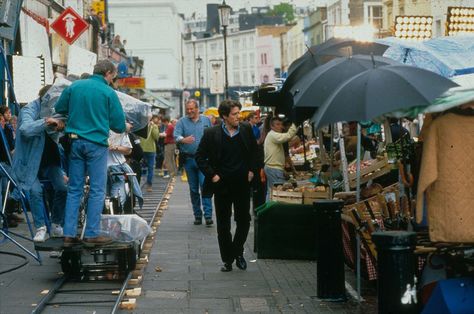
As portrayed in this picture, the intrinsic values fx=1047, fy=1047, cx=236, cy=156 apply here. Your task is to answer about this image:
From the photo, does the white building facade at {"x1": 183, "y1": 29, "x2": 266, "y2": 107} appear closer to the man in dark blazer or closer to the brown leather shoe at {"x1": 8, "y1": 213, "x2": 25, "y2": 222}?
the brown leather shoe at {"x1": 8, "y1": 213, "x2": 25, "y2": 222}

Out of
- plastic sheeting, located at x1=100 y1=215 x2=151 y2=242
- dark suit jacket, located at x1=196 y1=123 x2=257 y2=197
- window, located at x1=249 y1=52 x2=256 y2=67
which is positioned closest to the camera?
plastic sheeting, located at x1=100 y1=215 x2=151 y2=242

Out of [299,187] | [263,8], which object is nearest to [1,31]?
[299,187]

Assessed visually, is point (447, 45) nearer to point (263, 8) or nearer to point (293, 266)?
point (293, 266)

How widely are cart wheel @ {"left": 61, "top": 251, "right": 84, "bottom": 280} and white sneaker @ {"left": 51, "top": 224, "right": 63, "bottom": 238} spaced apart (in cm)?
37

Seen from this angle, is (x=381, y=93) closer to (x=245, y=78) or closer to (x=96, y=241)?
(x=96, y=241)

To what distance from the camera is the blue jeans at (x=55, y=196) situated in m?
11.9

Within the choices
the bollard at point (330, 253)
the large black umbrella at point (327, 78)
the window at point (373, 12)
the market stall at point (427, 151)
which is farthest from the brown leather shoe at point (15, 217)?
the window at point (373, 12)

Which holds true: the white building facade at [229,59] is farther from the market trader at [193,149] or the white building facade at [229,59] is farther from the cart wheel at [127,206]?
the cart wheel at [127,206]

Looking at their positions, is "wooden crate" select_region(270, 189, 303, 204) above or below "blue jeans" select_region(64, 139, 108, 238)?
below

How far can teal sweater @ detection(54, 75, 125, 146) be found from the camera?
10.8 m

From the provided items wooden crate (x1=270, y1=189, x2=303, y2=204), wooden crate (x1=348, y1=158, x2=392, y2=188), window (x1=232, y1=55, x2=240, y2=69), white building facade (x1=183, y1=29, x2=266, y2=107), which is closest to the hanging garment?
wooden crate (x1=348, y1=158, x2=392, y2=188)

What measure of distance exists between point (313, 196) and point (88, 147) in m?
3.18

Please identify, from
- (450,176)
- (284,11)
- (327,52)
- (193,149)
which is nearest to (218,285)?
(327,52)

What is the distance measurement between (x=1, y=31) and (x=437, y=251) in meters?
10.9
